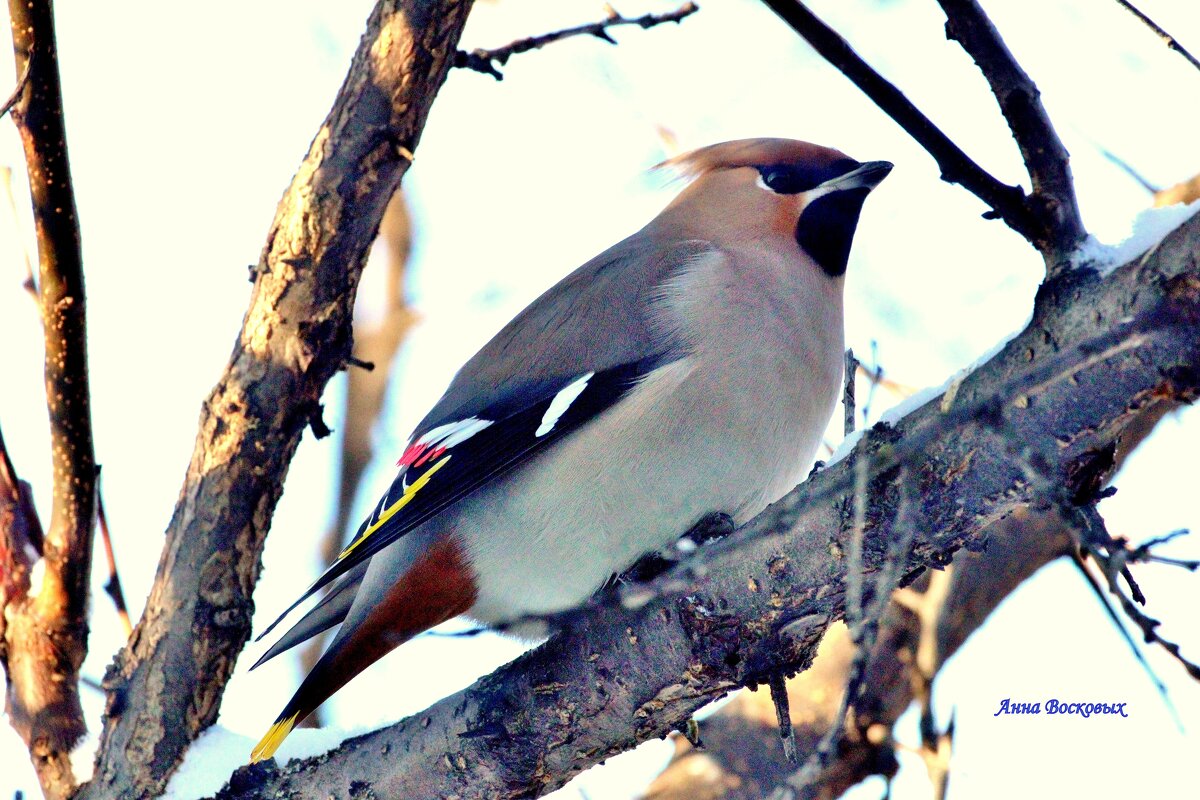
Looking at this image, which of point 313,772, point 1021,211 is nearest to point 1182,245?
point 1021,211

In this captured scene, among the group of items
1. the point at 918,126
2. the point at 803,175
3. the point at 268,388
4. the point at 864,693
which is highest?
the point at 803,175

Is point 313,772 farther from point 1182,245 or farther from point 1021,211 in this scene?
point 1182,245

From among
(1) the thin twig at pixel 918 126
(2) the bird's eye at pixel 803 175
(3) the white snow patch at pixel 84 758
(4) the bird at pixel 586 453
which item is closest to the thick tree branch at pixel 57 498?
(3) the white snow patch at pixel 84 758

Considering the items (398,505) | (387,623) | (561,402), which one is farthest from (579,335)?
(387,623)

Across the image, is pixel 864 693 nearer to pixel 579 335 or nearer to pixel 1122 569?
pixel 579 335

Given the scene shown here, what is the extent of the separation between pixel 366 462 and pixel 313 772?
351 cm

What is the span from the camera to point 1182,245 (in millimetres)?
1823

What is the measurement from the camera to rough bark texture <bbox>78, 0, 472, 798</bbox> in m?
3.21

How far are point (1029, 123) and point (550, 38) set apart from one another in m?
1.47

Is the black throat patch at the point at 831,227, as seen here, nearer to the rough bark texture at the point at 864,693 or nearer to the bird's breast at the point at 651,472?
the bird's breast at the point at 651,472

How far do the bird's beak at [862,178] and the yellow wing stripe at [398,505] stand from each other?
5.43 feet

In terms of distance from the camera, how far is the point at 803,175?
4.27 metres

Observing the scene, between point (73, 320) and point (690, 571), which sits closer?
point (690, 571)

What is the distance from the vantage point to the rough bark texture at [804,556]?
184 cm
